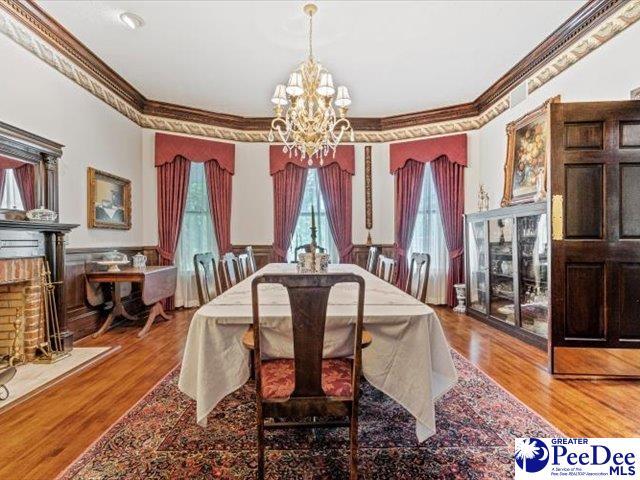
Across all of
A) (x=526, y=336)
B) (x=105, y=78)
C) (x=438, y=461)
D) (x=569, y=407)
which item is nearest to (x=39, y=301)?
(x=105, y=78)

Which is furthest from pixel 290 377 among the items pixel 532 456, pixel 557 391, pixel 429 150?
pixel 429 150

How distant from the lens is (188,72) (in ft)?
12.8

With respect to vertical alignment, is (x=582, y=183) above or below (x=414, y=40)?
below

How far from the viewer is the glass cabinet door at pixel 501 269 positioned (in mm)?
3824

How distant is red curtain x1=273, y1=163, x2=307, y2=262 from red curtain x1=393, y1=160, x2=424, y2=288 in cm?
148

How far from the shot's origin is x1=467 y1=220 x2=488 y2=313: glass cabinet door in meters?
4.25

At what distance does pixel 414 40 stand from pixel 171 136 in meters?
3.40

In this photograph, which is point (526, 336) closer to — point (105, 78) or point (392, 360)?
point (392, 360)

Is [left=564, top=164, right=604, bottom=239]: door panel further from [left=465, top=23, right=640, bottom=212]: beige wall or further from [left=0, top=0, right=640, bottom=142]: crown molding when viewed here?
[left=0, top=0, right=640, bottom=142]: crown molding

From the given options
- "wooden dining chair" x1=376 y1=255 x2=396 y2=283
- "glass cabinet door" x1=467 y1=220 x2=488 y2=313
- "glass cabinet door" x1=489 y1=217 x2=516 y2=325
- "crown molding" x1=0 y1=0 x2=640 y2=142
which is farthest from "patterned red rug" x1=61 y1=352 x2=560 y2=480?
"crown molding" x1=0 y1=0 x2=640 y2=142

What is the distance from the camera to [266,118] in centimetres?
534

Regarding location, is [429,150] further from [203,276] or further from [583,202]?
[203,276]

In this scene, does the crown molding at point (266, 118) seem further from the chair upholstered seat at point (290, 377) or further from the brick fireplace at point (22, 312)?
the chair upholstered seat at point (290, 377)

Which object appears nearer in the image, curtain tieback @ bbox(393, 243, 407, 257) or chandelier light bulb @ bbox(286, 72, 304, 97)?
chandelier light bulb @ bbox(286, 72, 304, 97)
